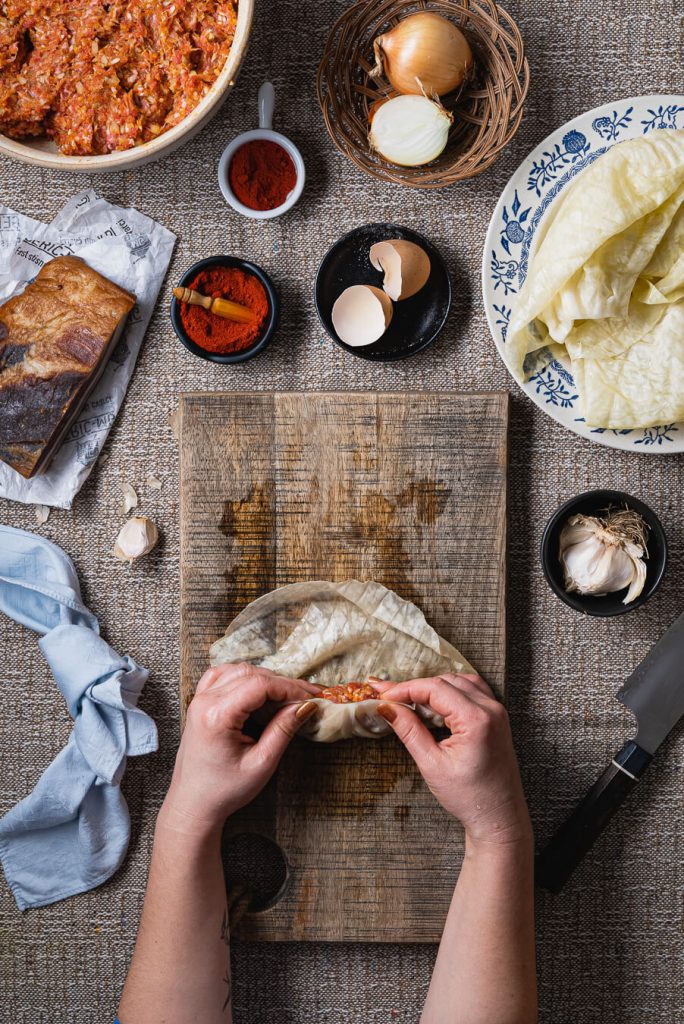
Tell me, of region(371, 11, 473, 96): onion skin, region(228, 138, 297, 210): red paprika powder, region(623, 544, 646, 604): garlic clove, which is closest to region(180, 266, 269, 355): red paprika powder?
region(228, 138, 297, 210): red paprika powder

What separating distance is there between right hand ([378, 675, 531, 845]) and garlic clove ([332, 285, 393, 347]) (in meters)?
0.50

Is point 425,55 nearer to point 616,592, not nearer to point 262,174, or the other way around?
point 262,174

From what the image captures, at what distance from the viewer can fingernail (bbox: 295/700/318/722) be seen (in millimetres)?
1079

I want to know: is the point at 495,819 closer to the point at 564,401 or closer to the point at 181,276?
the point at 564,401

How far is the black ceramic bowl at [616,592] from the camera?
114cm

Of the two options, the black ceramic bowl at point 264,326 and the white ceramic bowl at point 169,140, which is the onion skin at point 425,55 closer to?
the white ceramic bowl at point 169,140

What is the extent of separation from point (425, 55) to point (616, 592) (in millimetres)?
793

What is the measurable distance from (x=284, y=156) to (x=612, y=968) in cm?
131

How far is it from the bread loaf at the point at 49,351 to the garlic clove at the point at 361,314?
312 mm

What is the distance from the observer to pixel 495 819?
43.4 inches

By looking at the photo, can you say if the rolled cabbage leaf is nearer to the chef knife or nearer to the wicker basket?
the chef knife

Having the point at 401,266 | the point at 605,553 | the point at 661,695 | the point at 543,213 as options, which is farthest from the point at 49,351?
the point at 661,695

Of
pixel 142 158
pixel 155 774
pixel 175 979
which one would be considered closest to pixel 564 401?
pixel 142 158

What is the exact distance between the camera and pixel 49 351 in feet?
3.88
